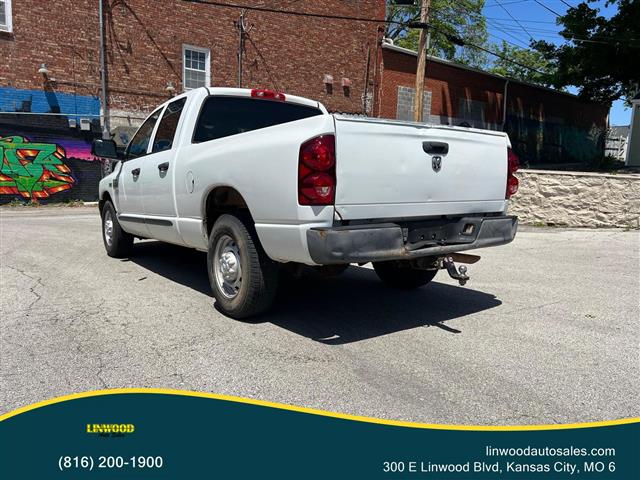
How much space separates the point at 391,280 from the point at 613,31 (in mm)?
19675

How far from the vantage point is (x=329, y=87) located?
22.5 meters

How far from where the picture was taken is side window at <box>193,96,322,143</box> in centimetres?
536

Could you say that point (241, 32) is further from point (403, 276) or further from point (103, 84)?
point (403, 276)

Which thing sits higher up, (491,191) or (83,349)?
(491,191)

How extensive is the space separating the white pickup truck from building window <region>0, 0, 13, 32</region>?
44.9 ft

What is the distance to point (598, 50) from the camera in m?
20.8

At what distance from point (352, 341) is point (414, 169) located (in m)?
1.45

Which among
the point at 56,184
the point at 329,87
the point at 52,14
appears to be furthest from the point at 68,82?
the point at 329,87

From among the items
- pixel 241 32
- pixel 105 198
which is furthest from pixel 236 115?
pixel 241 32

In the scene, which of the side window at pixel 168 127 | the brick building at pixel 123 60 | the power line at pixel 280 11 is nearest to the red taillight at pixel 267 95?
the side window at pixel 168 127

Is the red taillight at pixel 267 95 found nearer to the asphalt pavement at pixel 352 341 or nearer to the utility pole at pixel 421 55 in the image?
the asphalt pavement at pixel 352 341

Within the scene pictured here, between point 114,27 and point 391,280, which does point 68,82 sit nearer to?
point 114,27

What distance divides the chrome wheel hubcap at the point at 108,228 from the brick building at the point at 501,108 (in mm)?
17523

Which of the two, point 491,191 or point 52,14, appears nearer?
point 491,191
